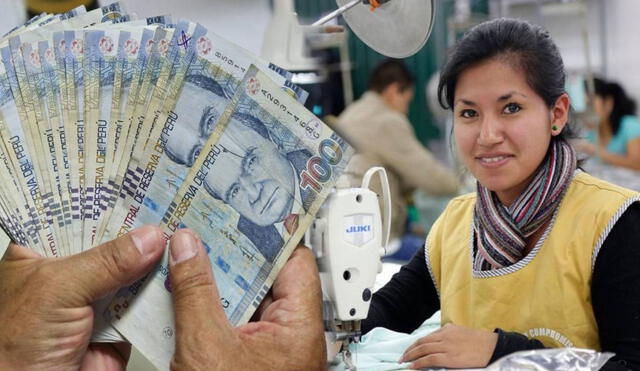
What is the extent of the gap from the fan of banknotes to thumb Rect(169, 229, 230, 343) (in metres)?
0.03

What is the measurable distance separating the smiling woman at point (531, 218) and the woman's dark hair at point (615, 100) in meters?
3.98

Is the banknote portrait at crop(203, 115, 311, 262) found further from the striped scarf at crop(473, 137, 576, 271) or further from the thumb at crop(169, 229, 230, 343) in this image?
the striped scarf at crop(473, 137, 576, 271)

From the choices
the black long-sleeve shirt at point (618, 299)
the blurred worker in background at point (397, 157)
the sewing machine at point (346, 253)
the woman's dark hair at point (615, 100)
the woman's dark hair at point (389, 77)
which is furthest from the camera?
the woman's dark hair at point (615, 100)

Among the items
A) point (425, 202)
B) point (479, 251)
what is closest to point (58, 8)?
point (479, 251)

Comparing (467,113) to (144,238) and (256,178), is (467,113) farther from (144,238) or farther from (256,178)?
(144,238)

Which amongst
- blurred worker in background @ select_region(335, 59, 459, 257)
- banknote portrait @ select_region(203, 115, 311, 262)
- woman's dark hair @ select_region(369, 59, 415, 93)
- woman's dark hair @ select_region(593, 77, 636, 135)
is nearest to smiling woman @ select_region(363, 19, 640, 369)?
banknote portrait @ select_region(203, 115, 311, 262)

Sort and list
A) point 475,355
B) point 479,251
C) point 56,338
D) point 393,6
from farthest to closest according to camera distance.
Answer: point 479,251, point 393,6, point 475,355, point 56,338

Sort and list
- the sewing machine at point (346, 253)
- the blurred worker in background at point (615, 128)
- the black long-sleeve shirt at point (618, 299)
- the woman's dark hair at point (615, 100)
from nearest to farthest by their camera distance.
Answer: the sewing machine at point (346, 253), the black long-sleeve shirt at point (618, 299), the blurred worker in background at point (615, 128), the woman's dark hair at point (615, 100)

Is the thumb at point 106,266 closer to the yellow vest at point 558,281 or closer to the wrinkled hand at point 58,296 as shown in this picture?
the wrinkled hand at point 58,296

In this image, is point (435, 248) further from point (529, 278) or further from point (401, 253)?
point (401, 253)

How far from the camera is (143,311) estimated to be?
1020 mm

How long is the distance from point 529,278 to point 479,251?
0.38ft

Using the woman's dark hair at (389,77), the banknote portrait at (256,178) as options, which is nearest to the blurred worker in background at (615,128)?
the woman's dark hair at (389,77)

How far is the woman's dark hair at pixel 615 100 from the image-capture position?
16.6 feet
